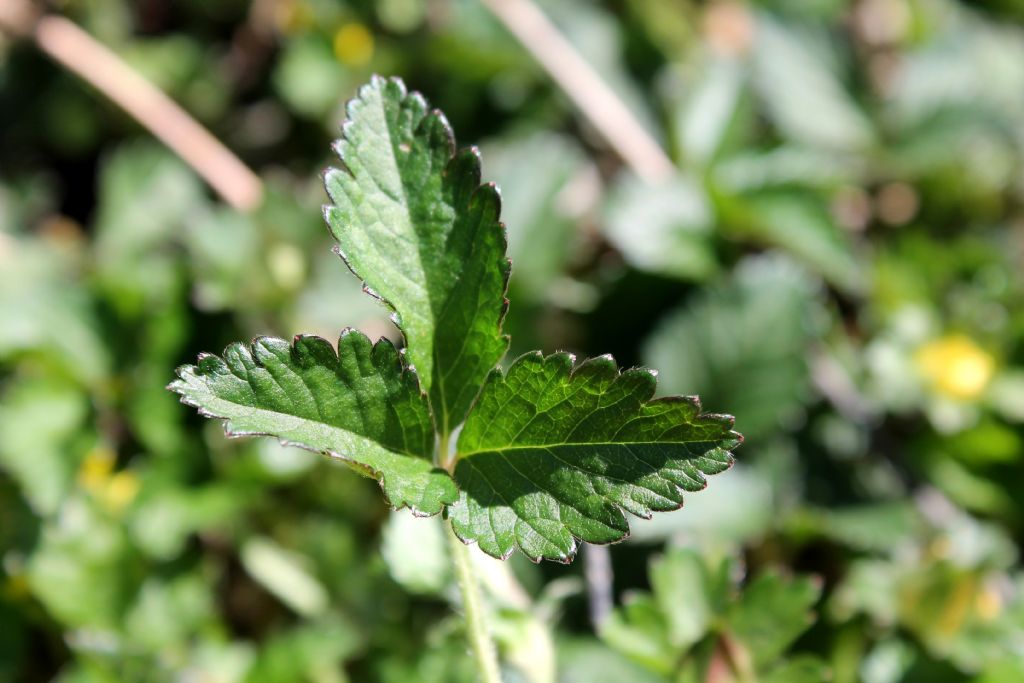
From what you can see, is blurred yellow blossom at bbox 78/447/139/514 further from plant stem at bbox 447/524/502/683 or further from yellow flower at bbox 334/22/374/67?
yellow flower at bbox 334/22/374/67

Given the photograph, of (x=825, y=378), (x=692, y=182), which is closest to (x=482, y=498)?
(x=825, y=378)

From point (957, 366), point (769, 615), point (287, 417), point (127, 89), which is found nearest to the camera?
point (287, 417)

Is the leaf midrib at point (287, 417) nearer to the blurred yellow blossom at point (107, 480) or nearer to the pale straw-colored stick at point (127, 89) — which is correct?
the blurred yellow blossom at point (107, 480)

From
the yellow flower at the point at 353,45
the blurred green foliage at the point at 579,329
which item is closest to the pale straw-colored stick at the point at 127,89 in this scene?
the blurred green foliage at the point at 579,329

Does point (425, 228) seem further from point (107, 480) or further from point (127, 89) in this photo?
point (127, 89)

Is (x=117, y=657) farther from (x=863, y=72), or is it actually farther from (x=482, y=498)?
(x=863, y=72)

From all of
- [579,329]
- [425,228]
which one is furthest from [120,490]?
[425,228]
